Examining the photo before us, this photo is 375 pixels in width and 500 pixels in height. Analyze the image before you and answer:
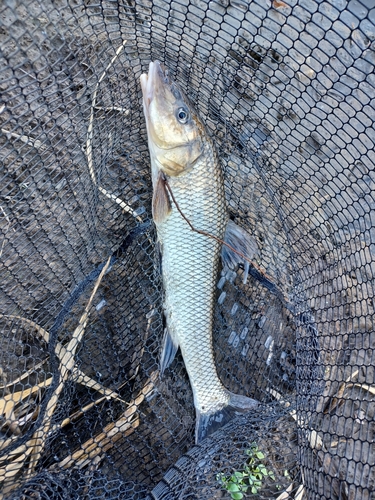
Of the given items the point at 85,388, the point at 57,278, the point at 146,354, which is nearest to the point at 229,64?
the point at 57,278

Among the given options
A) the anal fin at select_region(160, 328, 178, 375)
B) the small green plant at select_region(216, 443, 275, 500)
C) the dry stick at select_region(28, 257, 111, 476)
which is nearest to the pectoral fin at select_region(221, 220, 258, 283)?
the anal fin at select_region(160, 328, 178, 375)

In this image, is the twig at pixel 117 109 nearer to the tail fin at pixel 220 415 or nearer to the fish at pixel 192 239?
the fish at pixel 192 239

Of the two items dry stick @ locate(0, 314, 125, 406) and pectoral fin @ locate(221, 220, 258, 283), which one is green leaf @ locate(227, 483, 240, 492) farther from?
pectoral fin @ locate(221, 220, 258, 283)

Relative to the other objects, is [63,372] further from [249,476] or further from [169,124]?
[169,124]

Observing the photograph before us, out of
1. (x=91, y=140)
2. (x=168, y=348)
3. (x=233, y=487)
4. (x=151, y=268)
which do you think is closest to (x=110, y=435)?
(x=168, y=348)

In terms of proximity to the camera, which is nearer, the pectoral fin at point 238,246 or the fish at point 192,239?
the fish at point 192,239

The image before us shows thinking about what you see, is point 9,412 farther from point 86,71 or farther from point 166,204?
point 86,71

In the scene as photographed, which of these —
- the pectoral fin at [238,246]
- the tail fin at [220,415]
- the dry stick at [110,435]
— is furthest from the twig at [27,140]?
the tail fin at [220,415]
